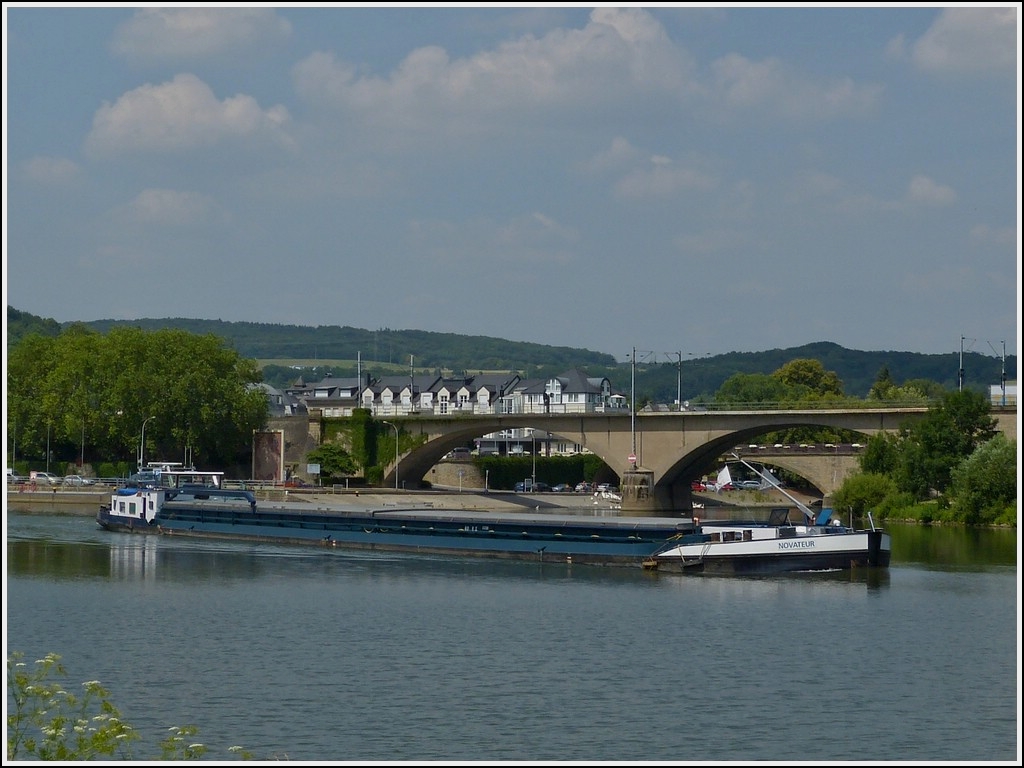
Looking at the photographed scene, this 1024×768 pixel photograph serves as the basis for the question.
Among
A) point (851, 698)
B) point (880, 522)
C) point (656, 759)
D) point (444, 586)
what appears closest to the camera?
point (656, 759)

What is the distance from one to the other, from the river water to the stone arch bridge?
95.9 ft

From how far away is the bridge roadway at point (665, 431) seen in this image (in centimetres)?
8750

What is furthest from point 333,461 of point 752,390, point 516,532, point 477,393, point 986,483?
point 752,390

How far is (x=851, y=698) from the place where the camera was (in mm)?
31875

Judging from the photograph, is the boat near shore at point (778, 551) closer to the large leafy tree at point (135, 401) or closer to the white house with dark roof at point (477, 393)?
the large leafy tree at point (135, 401)

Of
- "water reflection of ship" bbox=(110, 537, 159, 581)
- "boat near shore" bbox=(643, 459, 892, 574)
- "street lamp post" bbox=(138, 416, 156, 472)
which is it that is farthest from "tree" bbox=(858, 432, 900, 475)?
"street lamp post" bbox=(138, 416, 156, 472)

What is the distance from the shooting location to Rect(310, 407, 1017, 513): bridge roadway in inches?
3445

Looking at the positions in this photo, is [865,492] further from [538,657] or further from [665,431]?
[538,657]

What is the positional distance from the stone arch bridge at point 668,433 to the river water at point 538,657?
29.2 m

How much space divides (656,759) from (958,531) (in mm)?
52595

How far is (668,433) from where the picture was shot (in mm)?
93062

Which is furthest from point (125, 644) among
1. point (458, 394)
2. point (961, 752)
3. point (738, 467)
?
point (458, 394)

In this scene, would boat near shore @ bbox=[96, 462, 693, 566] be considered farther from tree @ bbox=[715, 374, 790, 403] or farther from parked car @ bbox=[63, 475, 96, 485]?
tree @ bbox=[715, 374, 790, 403]

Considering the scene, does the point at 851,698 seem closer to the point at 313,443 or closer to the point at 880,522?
the point at 880,522
